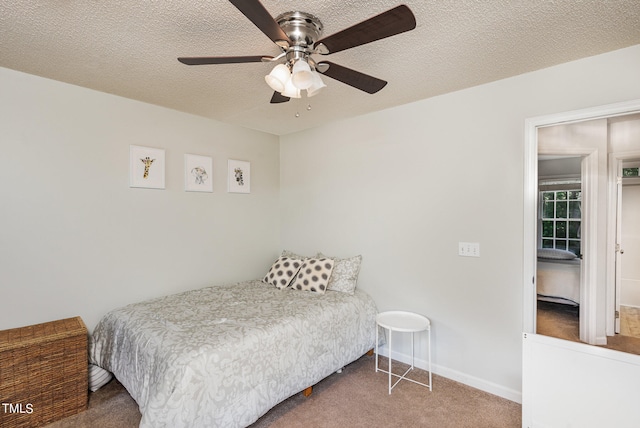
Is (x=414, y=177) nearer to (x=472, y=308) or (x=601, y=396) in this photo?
(x=472, y=308)

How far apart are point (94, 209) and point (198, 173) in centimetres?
97

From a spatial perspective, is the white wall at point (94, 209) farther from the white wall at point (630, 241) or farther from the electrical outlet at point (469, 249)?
the white wall at point (630, 241)

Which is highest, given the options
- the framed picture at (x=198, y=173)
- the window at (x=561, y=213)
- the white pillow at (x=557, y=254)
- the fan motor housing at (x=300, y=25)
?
the fan motor housing at (x=300, y=25)

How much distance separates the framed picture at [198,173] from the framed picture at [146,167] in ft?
0.80

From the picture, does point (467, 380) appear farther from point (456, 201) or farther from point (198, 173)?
point (198, 173)

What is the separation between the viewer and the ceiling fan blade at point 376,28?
3.71ft

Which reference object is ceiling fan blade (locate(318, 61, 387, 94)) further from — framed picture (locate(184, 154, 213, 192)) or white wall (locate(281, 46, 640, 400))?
framed picture (locate(184, 154, 213, 192))

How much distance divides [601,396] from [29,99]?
4249 millimetres

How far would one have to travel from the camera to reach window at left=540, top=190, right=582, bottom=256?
2.32 metres

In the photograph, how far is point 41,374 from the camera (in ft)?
6.60

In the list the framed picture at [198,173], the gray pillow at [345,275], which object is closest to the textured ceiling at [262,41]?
the framed picture at [198,173]

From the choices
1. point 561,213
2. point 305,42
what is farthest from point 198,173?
point 561,213

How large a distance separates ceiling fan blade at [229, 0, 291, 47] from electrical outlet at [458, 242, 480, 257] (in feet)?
6.77

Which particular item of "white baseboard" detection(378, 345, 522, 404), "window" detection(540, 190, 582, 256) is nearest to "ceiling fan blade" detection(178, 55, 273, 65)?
"window" detection(540, 190, 582, 256)
